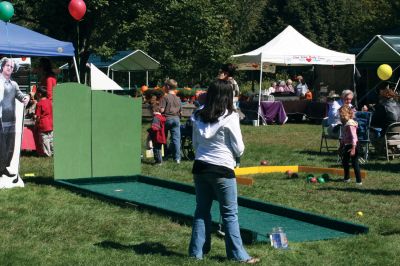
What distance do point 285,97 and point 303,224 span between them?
20550mm

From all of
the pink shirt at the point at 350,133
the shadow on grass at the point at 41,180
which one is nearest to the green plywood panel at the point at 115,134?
the shadow on grass at the point at 41,180

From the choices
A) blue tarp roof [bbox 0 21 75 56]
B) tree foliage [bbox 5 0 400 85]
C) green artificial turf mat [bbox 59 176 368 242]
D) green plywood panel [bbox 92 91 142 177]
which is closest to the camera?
green artificial turf mat [bbox 59 176 368 242]

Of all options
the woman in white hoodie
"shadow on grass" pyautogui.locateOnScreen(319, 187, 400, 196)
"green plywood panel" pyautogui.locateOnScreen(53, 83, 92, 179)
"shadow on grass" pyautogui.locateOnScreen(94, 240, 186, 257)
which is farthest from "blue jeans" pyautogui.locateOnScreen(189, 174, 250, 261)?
"green plywood panel" pyautogui.locateOnScreen(53, 83, 92, 179)

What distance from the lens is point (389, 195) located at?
11.0 m

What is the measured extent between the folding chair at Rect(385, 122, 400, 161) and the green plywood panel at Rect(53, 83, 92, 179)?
21.3 feet

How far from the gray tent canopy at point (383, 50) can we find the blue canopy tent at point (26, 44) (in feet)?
33.3

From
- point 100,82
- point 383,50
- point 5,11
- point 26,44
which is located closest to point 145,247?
point 5,11

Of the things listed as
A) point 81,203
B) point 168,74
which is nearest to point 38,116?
point 81,203

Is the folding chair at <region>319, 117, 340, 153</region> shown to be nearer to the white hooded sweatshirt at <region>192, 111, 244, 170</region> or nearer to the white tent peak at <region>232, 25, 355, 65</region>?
the white tent peak at <region>232, 25, 355, 65</region>

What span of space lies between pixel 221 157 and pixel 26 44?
943 cm

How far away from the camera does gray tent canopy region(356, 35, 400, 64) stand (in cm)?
2172

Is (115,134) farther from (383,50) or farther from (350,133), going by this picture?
(383,50)

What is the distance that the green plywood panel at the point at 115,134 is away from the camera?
39.6 ft

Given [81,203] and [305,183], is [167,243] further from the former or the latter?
[305,183]
